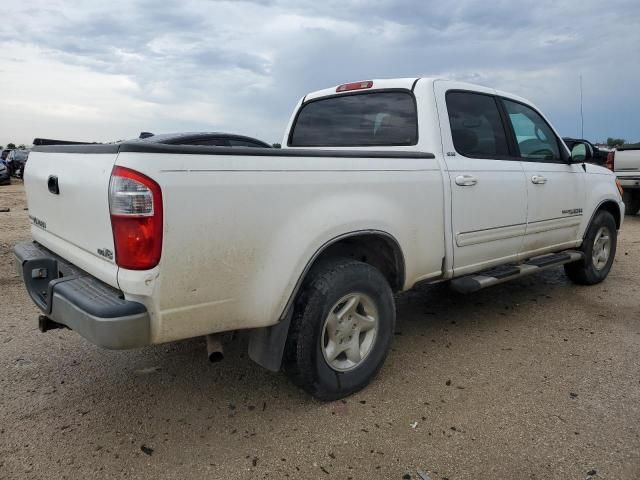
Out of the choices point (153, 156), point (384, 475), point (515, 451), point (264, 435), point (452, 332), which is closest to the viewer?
point (153, 156)

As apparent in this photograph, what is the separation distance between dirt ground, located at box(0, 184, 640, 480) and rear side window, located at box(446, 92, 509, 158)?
1.45 metres

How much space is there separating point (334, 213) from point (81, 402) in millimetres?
1866

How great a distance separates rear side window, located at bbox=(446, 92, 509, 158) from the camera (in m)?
3.78

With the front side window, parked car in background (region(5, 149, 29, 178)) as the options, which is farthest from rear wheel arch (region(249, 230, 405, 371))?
parked car in background (region(5, 149, 29, 178))

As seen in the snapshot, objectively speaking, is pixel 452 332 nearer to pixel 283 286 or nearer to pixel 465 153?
pixel 465 153

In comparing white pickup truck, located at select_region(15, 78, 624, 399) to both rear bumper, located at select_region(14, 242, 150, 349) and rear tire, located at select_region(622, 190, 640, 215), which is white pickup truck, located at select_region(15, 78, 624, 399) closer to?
rear bumper, located at select_region(14, 242, 150, 349)

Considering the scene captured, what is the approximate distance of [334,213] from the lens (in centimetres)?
280

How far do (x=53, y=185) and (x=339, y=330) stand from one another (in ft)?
5.82

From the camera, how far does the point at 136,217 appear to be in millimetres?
2197

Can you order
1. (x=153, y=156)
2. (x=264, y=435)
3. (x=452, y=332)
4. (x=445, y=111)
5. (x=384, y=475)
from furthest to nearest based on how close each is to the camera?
1. (x=452, y=332)
2. (x=445, y=111)
3. (x=264, y=435)
4. (x=384, y=475)
5. (x=153, y=156)

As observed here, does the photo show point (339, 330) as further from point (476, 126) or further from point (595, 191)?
point (595, 191)

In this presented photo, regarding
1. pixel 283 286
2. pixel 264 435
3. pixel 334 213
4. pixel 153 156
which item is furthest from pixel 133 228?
pixel 264 435

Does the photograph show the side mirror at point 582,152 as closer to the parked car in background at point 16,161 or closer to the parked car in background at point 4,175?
the parked car in background at point 4,175

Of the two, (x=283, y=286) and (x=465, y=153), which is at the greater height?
(x=465, y=153)
